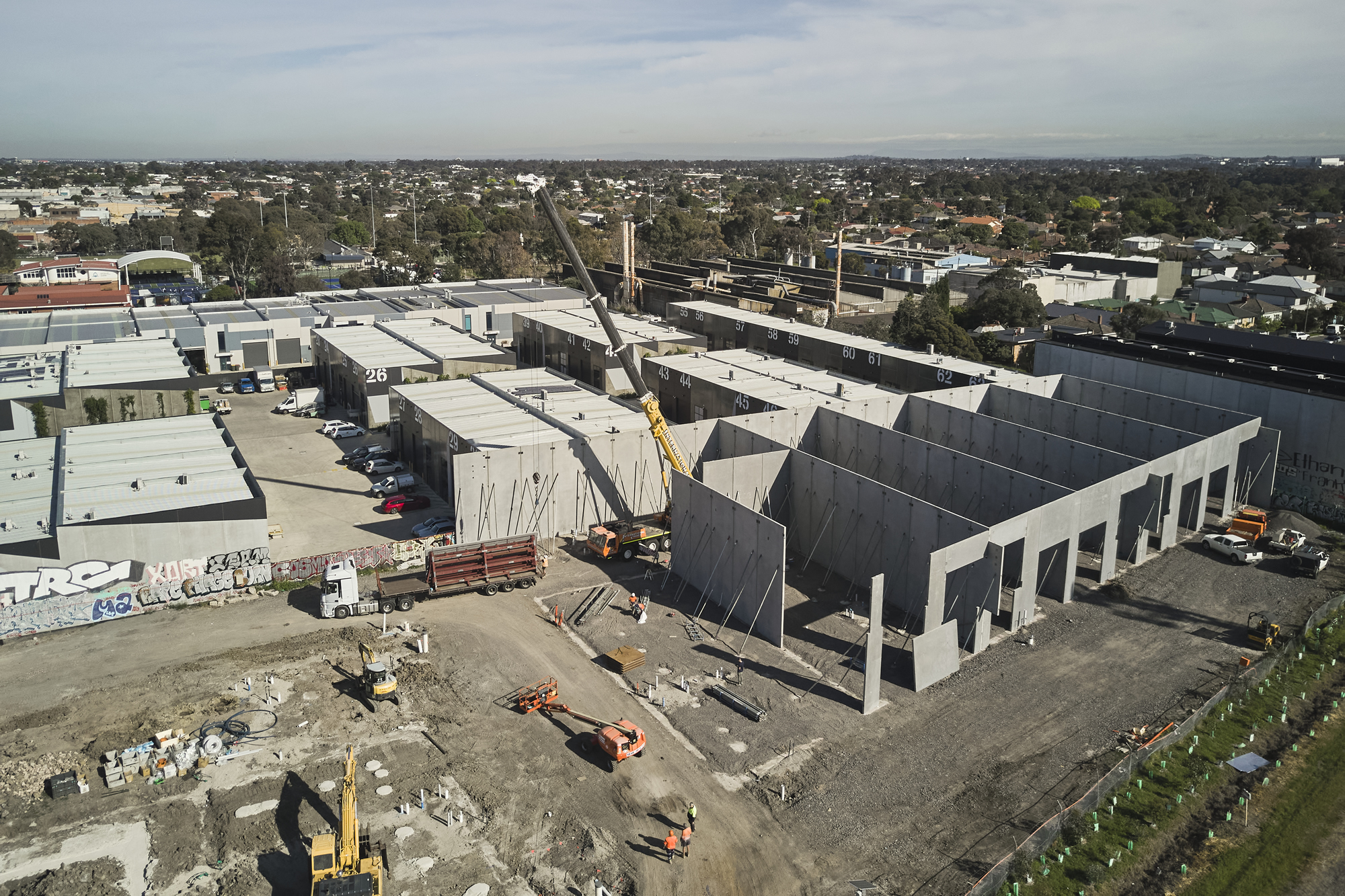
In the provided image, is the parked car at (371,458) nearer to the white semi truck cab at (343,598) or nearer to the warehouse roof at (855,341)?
the white semi truck cab at (343,598)

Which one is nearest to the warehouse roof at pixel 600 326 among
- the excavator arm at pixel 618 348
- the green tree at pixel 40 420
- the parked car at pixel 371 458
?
the parked car at pixel 371 458

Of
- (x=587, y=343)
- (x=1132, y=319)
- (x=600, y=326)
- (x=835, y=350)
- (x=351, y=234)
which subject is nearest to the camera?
(x=835, y=350)

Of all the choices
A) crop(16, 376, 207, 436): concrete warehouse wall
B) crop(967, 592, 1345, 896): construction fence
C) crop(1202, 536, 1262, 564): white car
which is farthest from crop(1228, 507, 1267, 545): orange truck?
crop(16, 376, 207, 436): concrete warehouse wall

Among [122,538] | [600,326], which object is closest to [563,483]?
[122,538]

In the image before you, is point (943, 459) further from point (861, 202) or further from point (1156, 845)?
point (861, 202)

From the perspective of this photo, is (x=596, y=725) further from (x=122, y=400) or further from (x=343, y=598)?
(x=122, y=400)

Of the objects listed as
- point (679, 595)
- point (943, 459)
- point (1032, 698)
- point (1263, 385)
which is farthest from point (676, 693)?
point (1263, 385)
